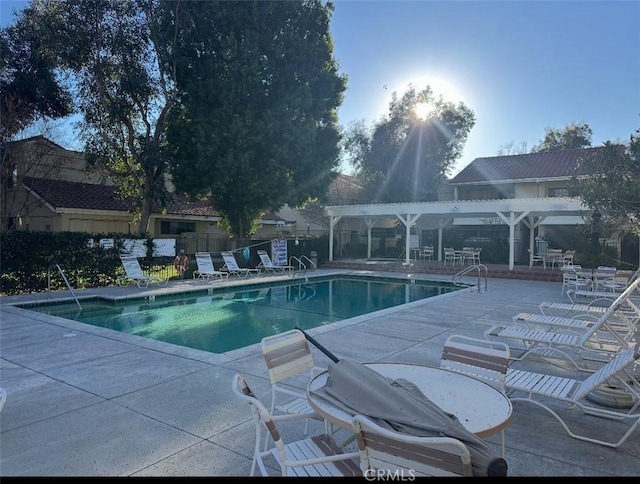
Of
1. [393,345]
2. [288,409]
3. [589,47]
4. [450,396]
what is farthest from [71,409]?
[589,47]

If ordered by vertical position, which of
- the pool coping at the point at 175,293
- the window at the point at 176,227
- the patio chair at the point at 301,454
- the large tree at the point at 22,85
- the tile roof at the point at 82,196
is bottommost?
the pool coping at the point at 175,293

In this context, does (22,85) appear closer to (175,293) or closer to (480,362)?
(175,293)

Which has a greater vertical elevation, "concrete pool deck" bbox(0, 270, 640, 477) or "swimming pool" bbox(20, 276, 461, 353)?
"concrete pool deck" bbox(0, 270, 640, 477)

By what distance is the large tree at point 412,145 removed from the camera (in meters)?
29.8

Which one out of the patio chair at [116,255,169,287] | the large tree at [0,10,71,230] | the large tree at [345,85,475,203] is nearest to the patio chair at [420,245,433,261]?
the large tree at [345,85,475,203]

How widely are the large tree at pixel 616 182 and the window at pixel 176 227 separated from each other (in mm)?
23223

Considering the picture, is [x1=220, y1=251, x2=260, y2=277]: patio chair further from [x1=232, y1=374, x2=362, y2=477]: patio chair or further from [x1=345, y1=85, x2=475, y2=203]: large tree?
[x1=345, y1=85, x2=475, y2=203]: large tree

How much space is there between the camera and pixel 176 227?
25.8 metres

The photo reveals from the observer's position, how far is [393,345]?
6383mm

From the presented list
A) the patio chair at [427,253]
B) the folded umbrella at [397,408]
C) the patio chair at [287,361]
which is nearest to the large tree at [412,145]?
the patio chair at [427,253]

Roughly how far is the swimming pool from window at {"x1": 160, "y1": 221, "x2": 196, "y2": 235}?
12071 millimetres

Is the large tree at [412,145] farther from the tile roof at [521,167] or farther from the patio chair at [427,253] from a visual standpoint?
the patio chair at [427,253]

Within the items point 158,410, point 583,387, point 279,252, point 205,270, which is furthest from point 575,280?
point 158,410

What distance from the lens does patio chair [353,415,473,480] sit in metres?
1.74
